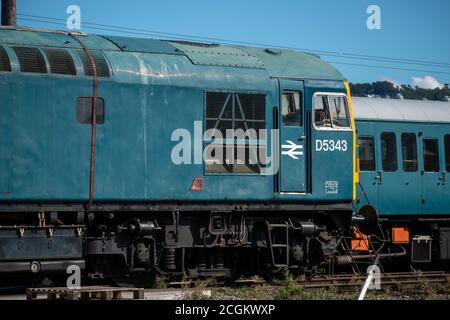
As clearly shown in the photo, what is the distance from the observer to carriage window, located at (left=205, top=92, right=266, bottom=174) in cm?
1480

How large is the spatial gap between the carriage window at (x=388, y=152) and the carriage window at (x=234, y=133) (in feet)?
20.1

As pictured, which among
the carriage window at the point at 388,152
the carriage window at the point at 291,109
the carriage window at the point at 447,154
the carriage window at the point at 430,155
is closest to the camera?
the carriage window at the point at 291,109

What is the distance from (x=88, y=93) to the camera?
45.2 feet

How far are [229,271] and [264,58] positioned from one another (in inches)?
Result: 177

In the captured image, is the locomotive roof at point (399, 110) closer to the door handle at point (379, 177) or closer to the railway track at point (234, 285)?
the door handle at point (379, 177)

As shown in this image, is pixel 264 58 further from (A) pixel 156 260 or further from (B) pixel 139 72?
(A) pixel 156 260

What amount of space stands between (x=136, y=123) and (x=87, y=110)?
3.18 feet

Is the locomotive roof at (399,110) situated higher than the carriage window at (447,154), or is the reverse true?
the locomotive roof at (399,110)

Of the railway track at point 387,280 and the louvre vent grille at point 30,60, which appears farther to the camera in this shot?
the railway track at point 387,280

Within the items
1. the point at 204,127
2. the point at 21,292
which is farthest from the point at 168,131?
the point at 21,292

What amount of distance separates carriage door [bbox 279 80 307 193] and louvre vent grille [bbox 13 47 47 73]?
4.85 metres

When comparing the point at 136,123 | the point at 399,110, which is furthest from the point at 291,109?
the point at 399,110

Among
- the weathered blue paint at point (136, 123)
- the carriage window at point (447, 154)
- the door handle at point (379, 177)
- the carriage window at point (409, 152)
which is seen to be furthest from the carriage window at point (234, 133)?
the carriage window at point (447, 154)

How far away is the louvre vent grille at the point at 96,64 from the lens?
1387 centimetres
